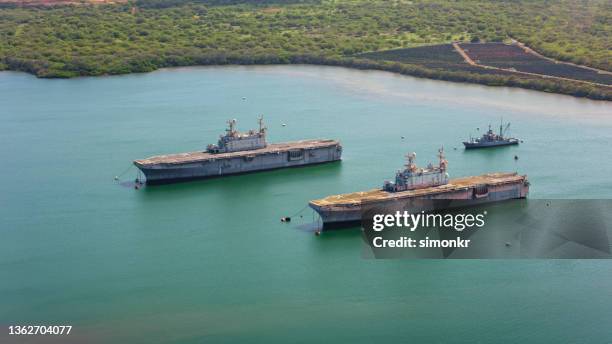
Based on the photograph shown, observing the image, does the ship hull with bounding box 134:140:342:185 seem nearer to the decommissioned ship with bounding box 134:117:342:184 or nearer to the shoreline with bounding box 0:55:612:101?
the decommissioned ship with bounding box 134:117:342:184

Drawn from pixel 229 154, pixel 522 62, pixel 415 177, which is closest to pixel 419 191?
pixel 415 177

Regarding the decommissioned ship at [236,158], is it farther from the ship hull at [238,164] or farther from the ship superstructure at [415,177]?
the ship superstructure at [415,177]

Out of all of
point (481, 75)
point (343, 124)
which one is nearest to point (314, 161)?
point (343, 124)

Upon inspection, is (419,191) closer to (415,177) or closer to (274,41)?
(415,177)

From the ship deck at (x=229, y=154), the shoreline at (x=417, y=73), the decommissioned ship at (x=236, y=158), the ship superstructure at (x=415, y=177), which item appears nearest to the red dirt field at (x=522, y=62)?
the shoreline at (x=417, y=73)

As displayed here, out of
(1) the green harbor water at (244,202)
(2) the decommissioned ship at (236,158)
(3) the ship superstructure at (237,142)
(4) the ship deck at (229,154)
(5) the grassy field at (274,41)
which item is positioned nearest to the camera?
(1) the green harbor water at (244,202)

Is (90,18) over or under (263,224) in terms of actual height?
over

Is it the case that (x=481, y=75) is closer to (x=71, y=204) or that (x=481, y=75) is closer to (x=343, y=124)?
(x=343, y=124)
